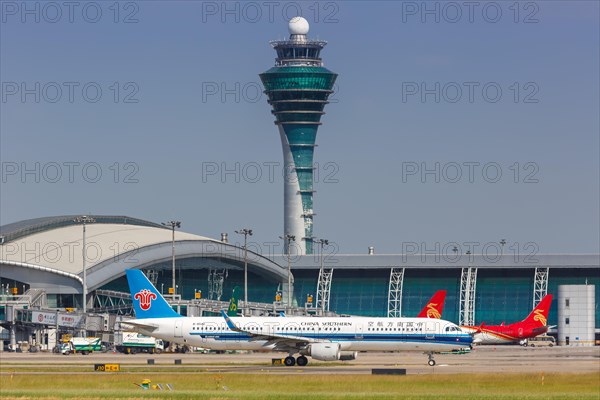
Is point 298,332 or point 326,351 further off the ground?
point 298,332

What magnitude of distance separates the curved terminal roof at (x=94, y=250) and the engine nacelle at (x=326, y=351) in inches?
2897

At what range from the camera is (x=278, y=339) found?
91.2 meters

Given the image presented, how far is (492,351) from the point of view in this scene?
128 m

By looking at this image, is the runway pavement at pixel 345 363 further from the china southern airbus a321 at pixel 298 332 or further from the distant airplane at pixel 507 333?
the distant airplane at pixel 507 333

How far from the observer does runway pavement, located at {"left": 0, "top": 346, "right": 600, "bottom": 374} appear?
8712 centimetres

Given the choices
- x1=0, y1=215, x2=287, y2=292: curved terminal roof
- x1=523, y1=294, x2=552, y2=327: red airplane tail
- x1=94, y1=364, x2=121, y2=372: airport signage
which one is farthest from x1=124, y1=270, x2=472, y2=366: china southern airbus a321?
x1=0, y1=215, x2=287, y2=292: curved terminal roof

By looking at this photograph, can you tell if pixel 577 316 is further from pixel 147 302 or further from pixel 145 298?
pixel 145 298

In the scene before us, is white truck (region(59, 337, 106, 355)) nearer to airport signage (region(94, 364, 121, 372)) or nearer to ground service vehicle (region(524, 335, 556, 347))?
airport signage (region(94, 364, 121, 372))

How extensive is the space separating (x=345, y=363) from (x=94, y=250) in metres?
79.5

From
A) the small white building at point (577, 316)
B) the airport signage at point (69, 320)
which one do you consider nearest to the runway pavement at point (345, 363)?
the airport signage at point (69, 320)

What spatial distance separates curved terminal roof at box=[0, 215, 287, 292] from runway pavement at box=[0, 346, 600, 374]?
4287 cm

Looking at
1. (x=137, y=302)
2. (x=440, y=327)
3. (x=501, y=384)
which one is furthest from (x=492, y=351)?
(x=501, y=384)

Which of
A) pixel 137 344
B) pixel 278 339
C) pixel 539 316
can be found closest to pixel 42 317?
pixel 137 344

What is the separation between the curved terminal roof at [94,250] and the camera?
→ 522 ft
